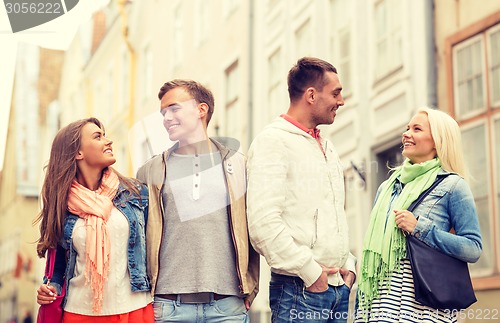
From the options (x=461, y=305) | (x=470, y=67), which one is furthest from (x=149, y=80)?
(x=461, y=305)

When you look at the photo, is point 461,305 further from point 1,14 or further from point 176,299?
point 1,14

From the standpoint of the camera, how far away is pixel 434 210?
3.14 meters

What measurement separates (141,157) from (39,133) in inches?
93.4

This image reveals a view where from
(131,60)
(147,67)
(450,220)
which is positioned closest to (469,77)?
(147,67)

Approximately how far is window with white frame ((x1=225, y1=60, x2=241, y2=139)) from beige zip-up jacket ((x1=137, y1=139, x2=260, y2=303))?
3150mm

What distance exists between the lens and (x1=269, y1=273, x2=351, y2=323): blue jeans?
9.80 feet

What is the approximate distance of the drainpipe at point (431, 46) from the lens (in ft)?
19.1

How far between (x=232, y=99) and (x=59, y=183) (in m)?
3.43

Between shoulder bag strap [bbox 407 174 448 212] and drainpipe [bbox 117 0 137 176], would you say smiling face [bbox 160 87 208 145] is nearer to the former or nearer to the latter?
shoulder bag strap [bbox 407 174 448 212]

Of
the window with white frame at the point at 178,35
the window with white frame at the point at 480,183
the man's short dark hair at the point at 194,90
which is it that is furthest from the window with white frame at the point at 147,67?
the man's short dark hair at the point at 194,90

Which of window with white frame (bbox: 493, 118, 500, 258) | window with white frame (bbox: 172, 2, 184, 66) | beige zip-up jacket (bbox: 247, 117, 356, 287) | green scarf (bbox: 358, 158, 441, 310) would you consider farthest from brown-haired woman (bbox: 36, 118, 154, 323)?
window with white frame (bbox: 172, 2, 184, 66)

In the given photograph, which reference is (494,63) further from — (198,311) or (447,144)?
(198,311)

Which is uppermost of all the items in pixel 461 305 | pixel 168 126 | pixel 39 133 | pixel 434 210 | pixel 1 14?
pixel 1 14

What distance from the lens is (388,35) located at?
6.09m
